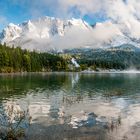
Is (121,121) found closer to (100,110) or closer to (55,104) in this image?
(100,110)

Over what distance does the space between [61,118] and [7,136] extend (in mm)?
12355

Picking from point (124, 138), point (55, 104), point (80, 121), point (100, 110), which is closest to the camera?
point (124, 138)

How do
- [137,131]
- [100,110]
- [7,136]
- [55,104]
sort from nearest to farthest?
[7,136]
[137,131]
[100,110]
[55,104]

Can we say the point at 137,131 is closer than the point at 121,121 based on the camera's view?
Yes

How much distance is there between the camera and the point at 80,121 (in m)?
41.1

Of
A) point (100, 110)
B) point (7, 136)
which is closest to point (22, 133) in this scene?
point (7, 136)

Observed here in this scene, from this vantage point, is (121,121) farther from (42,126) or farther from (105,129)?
(42,126)

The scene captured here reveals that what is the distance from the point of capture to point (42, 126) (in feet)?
123

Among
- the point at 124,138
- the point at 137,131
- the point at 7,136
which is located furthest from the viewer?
the point at 137,131

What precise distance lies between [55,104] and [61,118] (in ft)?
45.7

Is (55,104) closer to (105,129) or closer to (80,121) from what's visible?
(80,121)

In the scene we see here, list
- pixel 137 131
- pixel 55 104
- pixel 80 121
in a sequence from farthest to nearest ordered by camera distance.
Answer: pixel 55 104
pixel 80 121
pixel 137 131

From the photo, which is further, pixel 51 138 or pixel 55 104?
pixel 55 104

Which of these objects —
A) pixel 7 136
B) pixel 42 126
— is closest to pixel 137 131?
pixel 42 126
